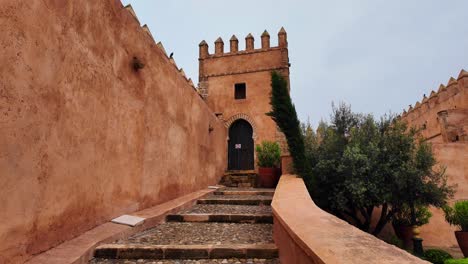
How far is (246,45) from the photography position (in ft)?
41.0

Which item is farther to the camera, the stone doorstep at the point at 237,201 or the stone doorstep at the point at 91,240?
the stone doorstep at the point at 237,201

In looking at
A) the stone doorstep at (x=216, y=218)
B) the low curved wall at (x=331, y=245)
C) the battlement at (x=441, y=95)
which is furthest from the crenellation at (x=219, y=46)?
the battlement at (x=441, y=95)

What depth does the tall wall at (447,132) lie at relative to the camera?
7.94 m

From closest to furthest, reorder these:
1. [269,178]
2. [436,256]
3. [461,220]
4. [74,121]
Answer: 1. [74,121]
2. [436,256]
3. [461,220]
4. [269,178]

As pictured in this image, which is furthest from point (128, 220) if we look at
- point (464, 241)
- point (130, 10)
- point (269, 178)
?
point (464, 241)

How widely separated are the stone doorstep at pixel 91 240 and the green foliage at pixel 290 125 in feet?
10.4

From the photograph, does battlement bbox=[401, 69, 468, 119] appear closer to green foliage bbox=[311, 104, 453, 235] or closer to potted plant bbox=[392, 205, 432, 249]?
potted plant bbox=[392, 205, 432, 249]

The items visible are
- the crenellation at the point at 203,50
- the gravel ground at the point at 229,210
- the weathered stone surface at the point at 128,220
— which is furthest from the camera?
the crenellation at the point at 203,50

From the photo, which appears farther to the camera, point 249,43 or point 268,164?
point 249,43

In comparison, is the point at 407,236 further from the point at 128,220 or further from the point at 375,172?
the point at 128,220

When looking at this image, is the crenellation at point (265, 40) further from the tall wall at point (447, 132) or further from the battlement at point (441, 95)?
the battlement at point (441, 95)

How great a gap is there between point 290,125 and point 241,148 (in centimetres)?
589

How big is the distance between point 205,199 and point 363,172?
372 cm

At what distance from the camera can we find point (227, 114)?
11984mm
